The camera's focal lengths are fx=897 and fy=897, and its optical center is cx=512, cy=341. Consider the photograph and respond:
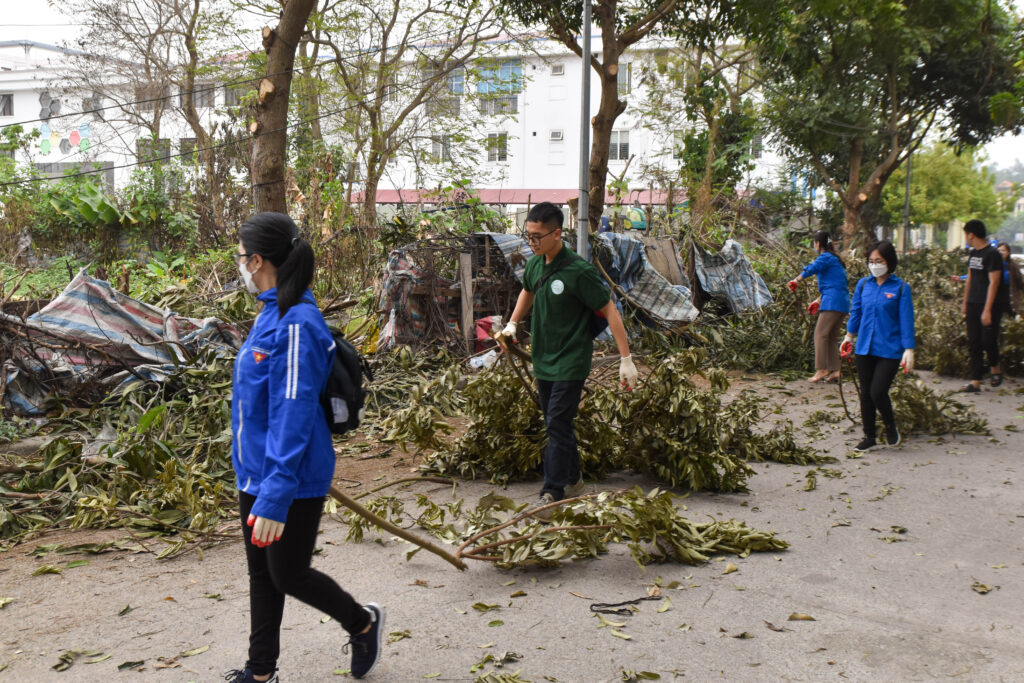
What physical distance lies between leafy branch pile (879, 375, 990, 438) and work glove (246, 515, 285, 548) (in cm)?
700

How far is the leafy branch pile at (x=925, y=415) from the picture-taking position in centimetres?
867

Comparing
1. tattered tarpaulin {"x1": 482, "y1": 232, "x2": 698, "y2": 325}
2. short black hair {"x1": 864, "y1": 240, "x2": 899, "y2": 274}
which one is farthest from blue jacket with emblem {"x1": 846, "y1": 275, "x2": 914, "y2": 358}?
tattered tarpaulin {"x1": 482, "y1": 232, "x2": 698, "y2": 325}

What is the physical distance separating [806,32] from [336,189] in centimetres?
1388

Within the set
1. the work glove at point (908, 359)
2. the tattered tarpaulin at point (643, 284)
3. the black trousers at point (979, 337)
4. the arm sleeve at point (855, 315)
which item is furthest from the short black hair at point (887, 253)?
the tattered tarpaulin at point (643, 284)

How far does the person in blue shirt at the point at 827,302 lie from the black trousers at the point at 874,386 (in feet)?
12.5

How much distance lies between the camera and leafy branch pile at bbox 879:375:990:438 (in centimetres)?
867

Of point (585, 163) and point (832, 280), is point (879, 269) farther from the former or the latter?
point (585, 163)

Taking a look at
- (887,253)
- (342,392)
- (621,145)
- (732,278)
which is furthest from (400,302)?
(621,145)

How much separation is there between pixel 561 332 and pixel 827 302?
279 inches

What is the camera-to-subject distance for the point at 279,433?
3043 mm

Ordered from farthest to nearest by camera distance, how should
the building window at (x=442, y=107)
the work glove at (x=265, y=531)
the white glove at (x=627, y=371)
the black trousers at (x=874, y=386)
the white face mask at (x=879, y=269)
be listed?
the building window at (x=442, y=107) < the white face mask at (x=879, y=269) < the black trousers at (x=874, y=386) < the white glove at (x=627, y=371) < the work glove at (x=265, y=531)

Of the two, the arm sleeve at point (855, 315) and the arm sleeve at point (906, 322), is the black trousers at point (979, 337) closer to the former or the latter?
the arm sleeve at point (855, 315)

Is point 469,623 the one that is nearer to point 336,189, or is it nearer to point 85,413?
point 85,413

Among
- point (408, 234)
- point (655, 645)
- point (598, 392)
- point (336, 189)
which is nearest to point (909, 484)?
point (598, 392)
